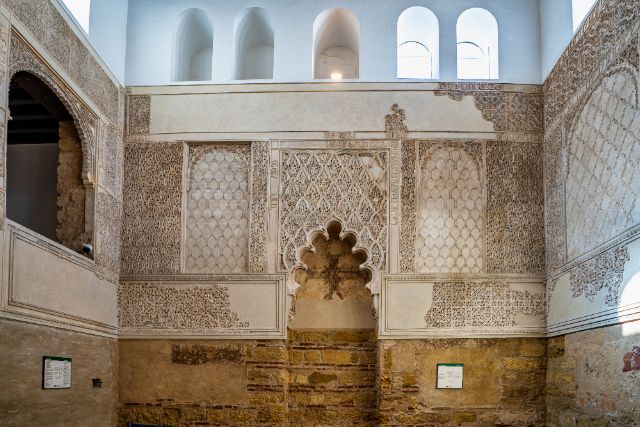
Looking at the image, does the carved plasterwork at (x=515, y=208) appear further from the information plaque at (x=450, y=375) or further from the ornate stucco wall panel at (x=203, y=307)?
the ornate stucco wall panel at (x=203, y=307)

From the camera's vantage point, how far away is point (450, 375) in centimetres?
713

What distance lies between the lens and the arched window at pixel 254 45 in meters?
7.89

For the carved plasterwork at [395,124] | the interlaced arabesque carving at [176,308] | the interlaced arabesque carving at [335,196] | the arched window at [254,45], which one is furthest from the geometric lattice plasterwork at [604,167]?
the arched window at [254,45]

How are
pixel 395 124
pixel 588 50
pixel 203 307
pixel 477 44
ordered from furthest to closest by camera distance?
pixel 477 44 < pixel 395 124 < pixel 203 307 < pixel 588 50

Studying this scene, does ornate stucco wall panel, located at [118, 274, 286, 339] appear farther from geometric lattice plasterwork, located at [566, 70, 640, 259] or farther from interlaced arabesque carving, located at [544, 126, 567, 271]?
geometric lattice plasterwork, located at [566, 70, 640, 259]

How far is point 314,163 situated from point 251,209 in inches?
28.8

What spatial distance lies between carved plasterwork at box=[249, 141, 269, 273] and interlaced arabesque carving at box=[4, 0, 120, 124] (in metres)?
1.35

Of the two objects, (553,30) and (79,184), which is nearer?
(79,184)

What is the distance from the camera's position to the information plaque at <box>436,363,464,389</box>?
23.4 feet

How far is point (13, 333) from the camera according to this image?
5180 millimetres

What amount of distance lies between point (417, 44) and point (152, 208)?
3087 mm

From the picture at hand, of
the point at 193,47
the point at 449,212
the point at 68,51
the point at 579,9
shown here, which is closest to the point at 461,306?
the point at 449,212

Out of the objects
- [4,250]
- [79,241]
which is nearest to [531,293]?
[79,241]

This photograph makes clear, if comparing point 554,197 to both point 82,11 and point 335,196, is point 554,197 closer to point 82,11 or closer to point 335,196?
point 335,196
